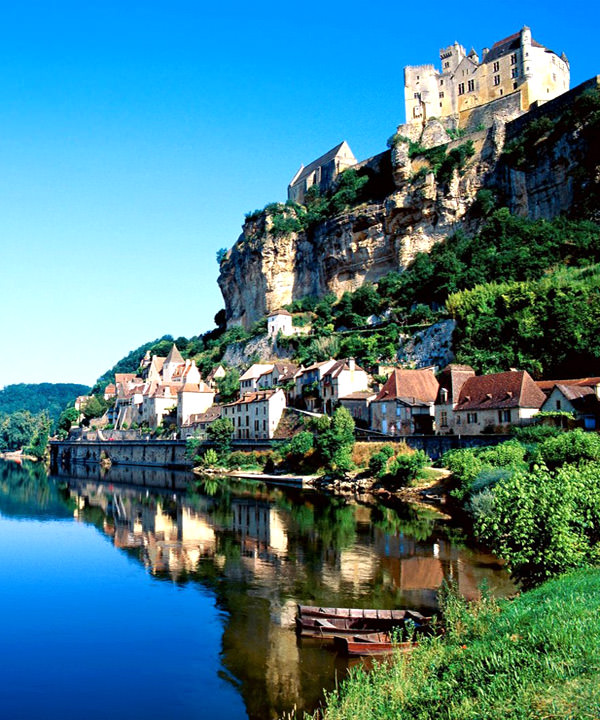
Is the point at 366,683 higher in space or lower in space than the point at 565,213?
lower

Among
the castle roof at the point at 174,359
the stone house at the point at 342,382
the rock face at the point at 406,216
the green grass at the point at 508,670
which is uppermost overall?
the rock face at the point at 406,216

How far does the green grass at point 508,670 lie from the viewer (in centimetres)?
782

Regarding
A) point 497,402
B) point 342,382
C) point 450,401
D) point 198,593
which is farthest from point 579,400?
point 198,593

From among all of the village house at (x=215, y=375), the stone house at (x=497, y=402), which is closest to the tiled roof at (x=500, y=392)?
the stone house at (x=497, y=402)

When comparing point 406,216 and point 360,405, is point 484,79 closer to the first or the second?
point 406,216

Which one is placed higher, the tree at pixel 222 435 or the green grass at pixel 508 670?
the tree at pixel 222 435

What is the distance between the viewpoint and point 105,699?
41.5ft

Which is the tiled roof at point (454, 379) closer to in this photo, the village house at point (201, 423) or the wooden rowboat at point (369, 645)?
the village house at point (201, 423)

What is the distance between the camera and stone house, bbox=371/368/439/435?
41125mm

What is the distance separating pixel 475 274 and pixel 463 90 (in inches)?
1022

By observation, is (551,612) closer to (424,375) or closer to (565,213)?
(424,375)

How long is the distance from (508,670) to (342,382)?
3907cm

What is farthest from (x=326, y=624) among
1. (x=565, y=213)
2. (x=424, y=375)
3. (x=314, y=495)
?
(x=565, y=213)

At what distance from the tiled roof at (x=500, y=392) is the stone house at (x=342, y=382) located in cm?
1057
